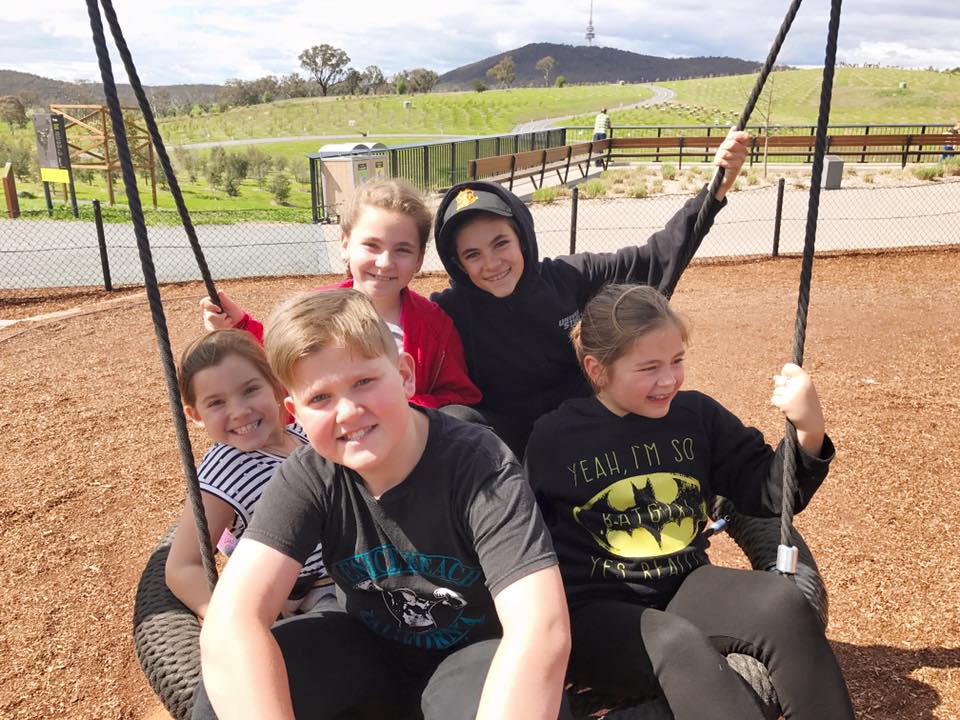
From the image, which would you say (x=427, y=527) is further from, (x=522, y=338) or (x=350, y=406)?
(x=522, y=338)

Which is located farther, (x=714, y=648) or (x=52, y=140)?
(x=52, y=140)

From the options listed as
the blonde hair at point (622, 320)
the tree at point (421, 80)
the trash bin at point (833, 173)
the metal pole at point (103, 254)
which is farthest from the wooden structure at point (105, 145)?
the tree at point (421, 80)

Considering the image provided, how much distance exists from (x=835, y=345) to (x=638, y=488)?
17.4ft

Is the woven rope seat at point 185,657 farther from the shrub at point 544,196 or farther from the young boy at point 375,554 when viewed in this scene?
the shrub at point 544,196

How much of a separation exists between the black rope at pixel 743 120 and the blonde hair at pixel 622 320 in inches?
18.5

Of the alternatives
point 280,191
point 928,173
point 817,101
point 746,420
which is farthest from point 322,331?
point 817,101

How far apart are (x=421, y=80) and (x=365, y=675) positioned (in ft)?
313

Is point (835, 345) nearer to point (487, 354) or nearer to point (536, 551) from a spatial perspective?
point (487, 354)

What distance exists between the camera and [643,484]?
73.5 inches

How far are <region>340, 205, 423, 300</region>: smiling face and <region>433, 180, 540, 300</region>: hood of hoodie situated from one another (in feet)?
0.39

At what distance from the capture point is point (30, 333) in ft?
23.9

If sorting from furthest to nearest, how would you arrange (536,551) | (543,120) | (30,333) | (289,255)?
(543,120)
(289,255)
(30,333)
(536,551)

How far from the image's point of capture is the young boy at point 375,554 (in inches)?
53.9

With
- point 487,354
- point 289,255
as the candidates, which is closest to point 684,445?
point 487,354
